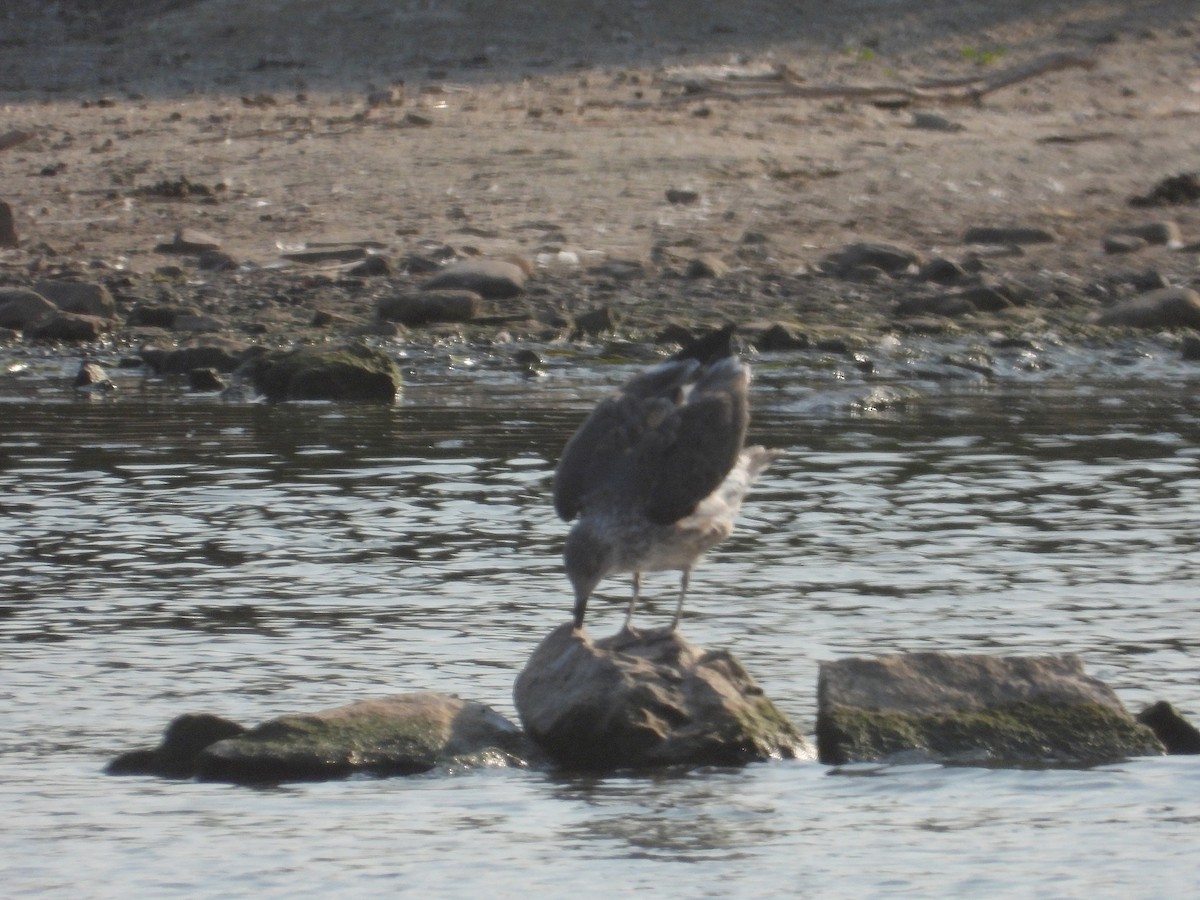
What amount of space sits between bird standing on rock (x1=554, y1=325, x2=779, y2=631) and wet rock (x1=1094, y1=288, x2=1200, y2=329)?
9.71 metres

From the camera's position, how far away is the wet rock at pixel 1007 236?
1859cm

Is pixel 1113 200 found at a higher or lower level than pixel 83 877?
higher

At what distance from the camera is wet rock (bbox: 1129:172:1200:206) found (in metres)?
19.6

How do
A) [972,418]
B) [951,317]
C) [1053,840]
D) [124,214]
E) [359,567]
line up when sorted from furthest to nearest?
[124,214]
[951,317]
[972,418]
[359,567]
[1053,840]

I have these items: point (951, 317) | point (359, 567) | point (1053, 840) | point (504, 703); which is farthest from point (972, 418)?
point (1053, 840)

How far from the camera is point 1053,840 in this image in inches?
244

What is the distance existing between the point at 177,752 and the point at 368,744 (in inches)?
21.3

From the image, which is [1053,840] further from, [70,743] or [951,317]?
[951,317]

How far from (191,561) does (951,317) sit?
845 cm

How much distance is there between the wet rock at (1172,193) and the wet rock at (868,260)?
9.02 ft

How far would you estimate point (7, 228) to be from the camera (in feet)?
59.2

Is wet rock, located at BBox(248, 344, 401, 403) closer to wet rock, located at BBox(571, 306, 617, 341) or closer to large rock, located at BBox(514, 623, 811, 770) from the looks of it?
wet rock, located at BBox(571, 306, 617, 341)

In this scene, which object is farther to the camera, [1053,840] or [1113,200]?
[1113,200]

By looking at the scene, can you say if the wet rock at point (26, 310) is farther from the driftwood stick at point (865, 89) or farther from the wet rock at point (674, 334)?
the driftwood stick at point (865, 89)
